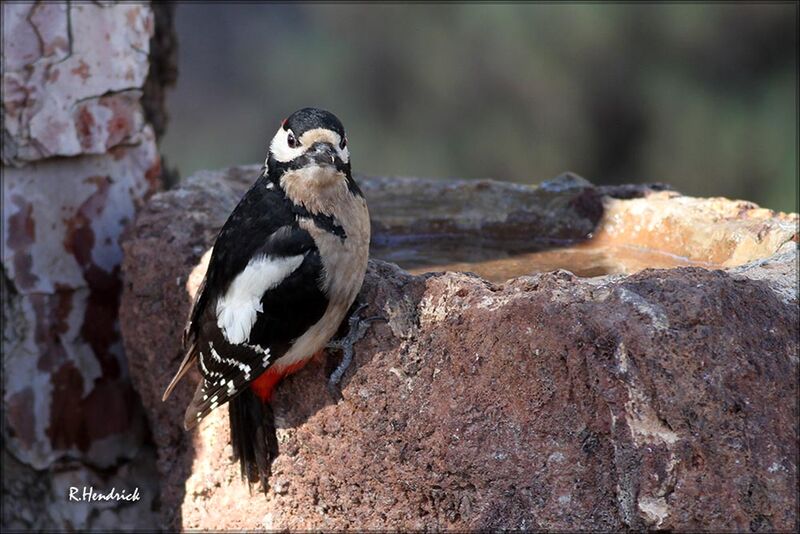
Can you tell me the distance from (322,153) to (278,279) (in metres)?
0.35

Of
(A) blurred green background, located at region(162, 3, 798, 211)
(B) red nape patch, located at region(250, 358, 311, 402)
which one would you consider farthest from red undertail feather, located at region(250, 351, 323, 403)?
(A) blurred green background, located at region(162, 3, 798, 211)

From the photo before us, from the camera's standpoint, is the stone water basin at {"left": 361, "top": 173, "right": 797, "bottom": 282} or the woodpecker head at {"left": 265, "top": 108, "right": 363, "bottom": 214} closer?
the woodpecker head at {"left": 265, "top": 108, "right": 363, "bottom": 214}

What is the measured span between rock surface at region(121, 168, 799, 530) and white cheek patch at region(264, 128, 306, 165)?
0.37 meters

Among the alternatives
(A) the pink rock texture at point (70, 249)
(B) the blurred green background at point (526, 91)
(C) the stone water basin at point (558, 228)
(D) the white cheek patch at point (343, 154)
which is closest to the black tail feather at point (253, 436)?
(D) the white cheek patch at point (343, 154)

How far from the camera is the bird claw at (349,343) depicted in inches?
108

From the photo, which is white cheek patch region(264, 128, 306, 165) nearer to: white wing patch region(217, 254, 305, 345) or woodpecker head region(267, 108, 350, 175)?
woodpecker head region(267, 108, 350, 175)

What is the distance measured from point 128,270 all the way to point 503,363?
153cm

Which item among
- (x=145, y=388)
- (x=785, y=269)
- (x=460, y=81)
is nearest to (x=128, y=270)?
(x=145, y=388)

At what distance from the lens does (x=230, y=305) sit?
9.37 feet

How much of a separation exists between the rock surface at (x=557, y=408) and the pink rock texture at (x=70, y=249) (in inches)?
50.5

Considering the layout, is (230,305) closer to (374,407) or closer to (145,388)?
(374,407)
